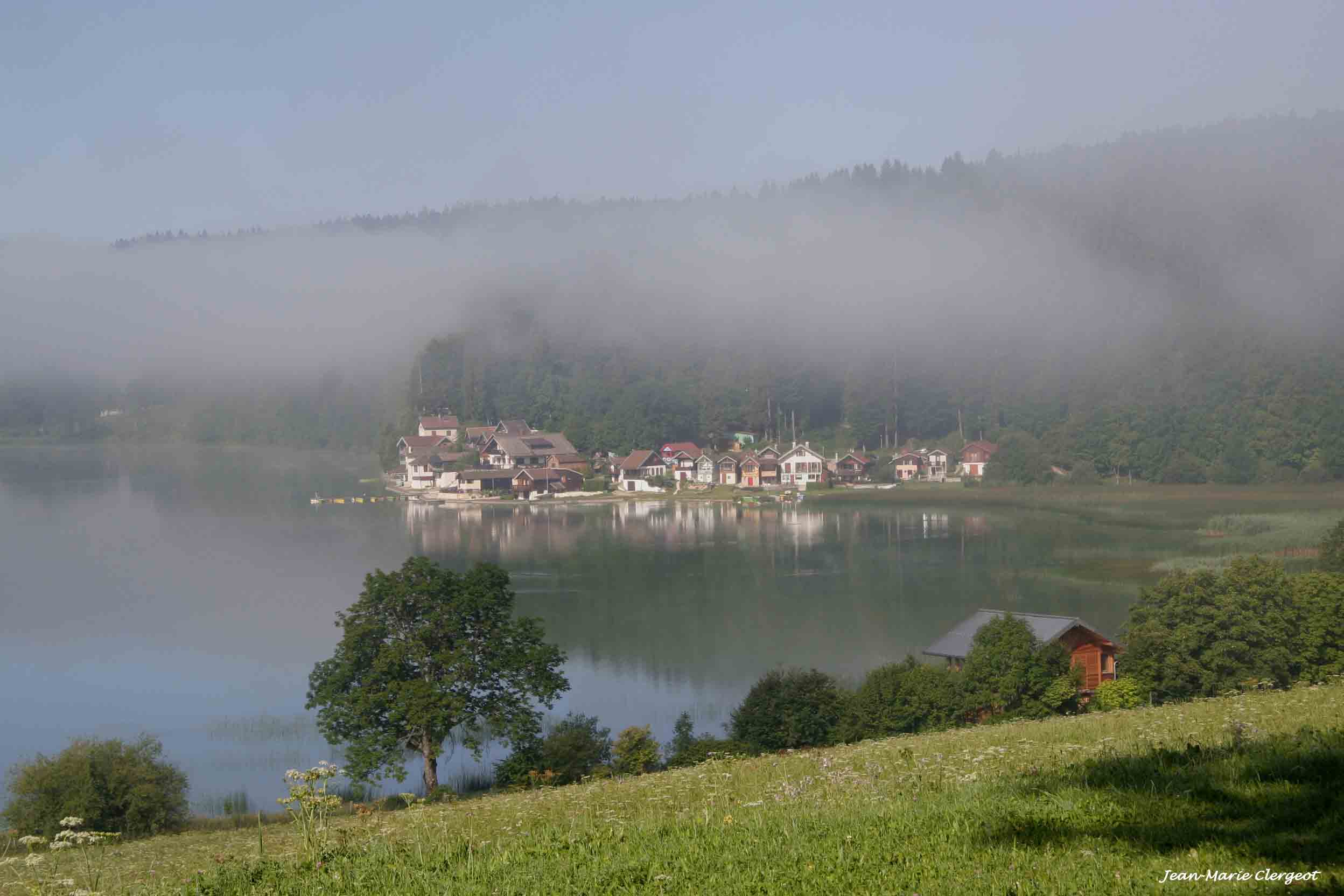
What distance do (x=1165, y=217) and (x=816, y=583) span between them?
8561 cm

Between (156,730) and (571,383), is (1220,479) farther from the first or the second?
(156,730)

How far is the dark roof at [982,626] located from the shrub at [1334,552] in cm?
675

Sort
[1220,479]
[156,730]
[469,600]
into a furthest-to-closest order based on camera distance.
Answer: [1220,479], [156,730], [469,600]

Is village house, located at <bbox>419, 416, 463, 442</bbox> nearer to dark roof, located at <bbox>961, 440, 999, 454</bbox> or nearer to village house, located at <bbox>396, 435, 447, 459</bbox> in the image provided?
village house, located at <bbox>396, 435, 447, 459</bbox>

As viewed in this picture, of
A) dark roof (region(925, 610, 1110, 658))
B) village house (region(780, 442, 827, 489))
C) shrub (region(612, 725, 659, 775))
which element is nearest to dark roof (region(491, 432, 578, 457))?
village house (region(780, 442, 827, 489))

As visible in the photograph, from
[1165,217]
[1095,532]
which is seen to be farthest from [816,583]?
[1165,217]

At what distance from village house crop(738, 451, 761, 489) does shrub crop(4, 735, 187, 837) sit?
166 feet

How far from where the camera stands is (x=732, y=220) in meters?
145

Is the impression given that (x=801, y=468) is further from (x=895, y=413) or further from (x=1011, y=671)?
(x=1011, y=671)

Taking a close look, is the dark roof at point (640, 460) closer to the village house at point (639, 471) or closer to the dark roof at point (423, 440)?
the village house at point (639, 471)

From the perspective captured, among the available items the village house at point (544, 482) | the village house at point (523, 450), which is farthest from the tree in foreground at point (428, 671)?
the village house at point (523, 450)

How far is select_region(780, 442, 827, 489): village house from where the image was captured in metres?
61.2

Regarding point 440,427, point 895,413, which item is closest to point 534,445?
point 440,427

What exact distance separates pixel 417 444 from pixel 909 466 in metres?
31.1
